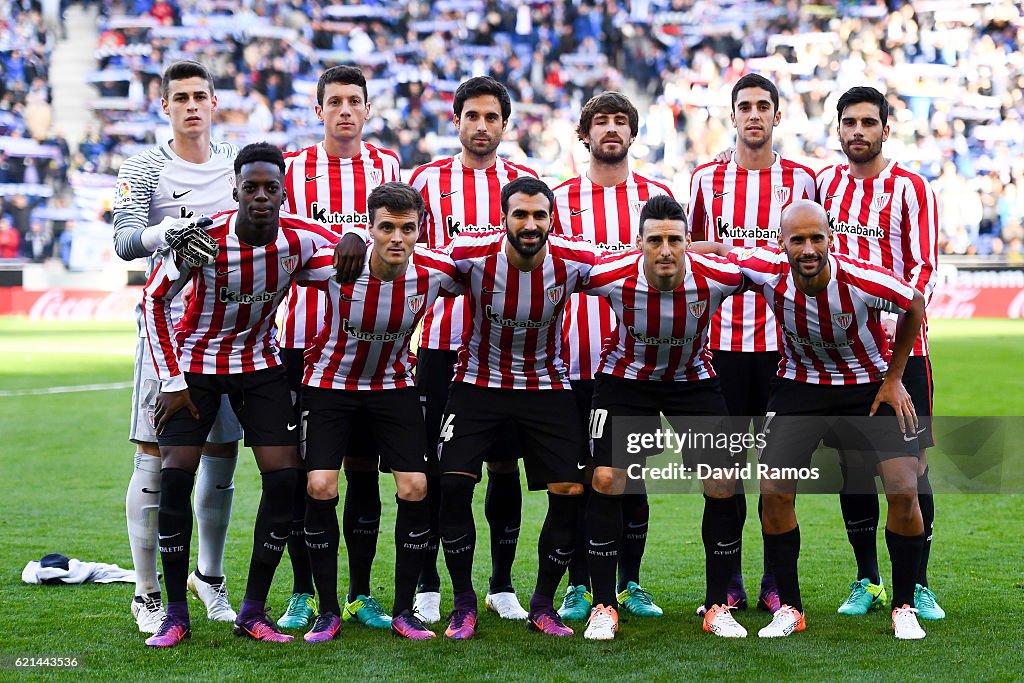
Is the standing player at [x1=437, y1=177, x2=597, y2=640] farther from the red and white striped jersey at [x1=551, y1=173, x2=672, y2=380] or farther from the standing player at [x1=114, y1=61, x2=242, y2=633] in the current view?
the standing player at [x1=114, y1=61, x2=242, y2=633]

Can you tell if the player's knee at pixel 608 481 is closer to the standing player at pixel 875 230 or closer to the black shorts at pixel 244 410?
the standing player at pixel 875 230

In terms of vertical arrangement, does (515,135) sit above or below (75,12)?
below

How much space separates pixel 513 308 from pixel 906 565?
1915mm

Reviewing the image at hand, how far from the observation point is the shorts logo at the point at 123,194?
526cm

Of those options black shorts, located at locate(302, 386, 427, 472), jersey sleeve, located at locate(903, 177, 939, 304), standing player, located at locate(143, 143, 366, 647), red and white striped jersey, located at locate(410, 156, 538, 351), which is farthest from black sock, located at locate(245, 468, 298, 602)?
jersey sleeve, located at locate(903, 177, 939, 304)

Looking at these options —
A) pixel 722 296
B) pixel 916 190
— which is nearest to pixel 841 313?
pixel 722 296

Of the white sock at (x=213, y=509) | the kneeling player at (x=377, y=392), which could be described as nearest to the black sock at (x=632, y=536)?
the kneeling player at (x=377, y=392)

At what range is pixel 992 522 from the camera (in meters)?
7.40

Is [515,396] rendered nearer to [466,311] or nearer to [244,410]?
[466,311]

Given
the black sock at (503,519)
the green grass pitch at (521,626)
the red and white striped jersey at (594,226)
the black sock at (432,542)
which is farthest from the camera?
the red and white striped jersey at (594,226)

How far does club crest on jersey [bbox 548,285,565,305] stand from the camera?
5031 millimetres

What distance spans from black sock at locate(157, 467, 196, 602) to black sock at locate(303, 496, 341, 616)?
1.60 feet

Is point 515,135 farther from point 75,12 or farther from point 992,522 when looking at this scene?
point 992,522

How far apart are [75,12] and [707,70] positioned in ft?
45.5
